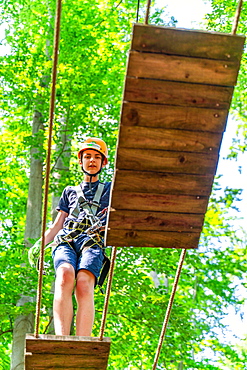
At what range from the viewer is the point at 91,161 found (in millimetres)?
3875

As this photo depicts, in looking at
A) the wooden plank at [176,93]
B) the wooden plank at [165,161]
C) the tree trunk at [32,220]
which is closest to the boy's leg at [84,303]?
the wooden plank at [165,161]

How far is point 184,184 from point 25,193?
8.70 m

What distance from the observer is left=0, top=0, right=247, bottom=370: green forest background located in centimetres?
884

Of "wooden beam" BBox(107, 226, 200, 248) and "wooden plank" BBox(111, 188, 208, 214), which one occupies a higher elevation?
"wooden plank" BBox(111, 188, 208, 214)

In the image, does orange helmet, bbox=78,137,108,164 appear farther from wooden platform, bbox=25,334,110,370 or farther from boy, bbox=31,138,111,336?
wooden platform, bbox=25,334,110,370

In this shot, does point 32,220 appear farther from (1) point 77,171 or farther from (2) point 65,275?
(2) point 65,275

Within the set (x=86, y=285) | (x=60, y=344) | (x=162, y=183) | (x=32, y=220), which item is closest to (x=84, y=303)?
(x=86, y=285)

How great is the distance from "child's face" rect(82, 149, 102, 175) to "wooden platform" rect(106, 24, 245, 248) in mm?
816

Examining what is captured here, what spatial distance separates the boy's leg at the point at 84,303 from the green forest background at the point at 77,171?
498 cm

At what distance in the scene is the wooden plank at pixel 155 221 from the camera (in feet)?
10.2

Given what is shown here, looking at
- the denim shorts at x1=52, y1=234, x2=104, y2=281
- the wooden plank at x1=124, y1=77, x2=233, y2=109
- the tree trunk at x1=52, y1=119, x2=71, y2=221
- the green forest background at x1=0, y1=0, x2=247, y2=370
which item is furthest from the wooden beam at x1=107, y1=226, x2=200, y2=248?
the tree trunk at x1=52, y1=119, x2=71, y2=221

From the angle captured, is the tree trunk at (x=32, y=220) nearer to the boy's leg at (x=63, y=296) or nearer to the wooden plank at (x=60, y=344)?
the boy's leg at (x=63, y=296)

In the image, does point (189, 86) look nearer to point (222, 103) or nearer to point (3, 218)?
point (222, 103)

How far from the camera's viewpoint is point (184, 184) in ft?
10.2
